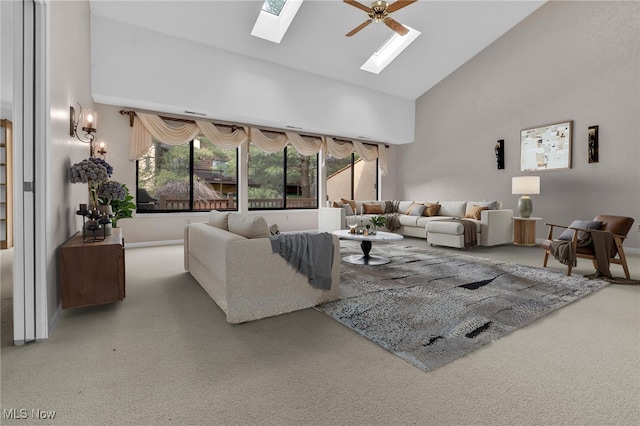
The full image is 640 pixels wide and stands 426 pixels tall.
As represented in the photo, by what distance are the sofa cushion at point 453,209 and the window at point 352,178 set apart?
2.62m

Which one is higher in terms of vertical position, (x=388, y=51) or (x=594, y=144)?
(x=388, y=51)

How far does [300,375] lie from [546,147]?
6.73m

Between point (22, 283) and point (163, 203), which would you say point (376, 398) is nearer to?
point (22, 283)

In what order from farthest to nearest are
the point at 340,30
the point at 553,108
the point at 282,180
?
the point at 282,180, the point at 553,108, the point at 340,30

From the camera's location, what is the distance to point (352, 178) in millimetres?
9047

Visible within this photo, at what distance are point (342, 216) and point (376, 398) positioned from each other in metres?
5.41

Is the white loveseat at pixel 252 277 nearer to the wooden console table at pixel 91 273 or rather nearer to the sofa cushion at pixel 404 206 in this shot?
the wooden console table at pixel 91 273

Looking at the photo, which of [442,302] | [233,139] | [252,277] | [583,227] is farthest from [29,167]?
[583,227]

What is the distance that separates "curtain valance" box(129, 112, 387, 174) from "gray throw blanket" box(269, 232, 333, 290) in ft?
15.1

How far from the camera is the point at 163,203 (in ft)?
20.6

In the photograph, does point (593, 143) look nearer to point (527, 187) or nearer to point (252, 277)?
point (527, 187)

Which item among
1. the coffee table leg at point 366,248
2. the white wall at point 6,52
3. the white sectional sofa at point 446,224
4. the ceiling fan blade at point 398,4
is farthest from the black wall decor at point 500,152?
the white wall at point 6,52

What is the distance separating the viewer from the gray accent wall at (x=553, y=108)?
205 inches

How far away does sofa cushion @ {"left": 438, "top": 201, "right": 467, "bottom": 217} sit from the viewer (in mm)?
6719
